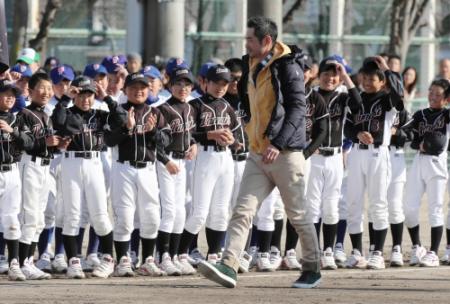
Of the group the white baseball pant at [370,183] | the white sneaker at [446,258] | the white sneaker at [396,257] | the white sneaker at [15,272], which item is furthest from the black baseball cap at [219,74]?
the white sneaker at [446,258]

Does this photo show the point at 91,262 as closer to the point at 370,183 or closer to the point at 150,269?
the point at 150,269

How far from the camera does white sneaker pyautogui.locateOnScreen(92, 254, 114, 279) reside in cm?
1208

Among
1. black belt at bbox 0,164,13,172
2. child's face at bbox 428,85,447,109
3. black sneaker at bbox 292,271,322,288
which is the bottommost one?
black sneaker at bbox 292,271,322,288

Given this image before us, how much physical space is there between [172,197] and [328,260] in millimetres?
1614

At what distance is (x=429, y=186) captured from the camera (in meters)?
13.6

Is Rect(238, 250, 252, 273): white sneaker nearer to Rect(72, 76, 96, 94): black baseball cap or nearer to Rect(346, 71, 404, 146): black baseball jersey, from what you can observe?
Rect(346, 71, 404, 146): black baseball jersey

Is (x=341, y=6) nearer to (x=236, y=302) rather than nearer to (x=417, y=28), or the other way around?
(x=417, y=28)

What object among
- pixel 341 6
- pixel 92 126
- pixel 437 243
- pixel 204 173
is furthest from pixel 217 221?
pixel 341 6

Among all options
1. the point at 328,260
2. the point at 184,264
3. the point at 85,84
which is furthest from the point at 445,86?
the point at 85,84

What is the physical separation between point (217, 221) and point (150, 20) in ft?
32.2

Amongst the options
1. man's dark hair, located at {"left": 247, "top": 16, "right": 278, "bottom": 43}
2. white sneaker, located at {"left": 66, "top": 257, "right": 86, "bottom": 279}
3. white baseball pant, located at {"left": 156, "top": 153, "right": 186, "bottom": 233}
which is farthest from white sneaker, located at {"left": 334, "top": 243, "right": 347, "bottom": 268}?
man's dark hair, located at {"left": 247, "top": 16, "right": 278, "bottom": 43}

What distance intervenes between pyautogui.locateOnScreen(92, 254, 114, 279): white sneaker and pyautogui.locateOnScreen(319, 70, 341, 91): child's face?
8.61 ft

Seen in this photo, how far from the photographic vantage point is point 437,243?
13539mm

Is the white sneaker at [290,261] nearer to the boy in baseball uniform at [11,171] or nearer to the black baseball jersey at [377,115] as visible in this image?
the black baseball jersey at [377,115]
